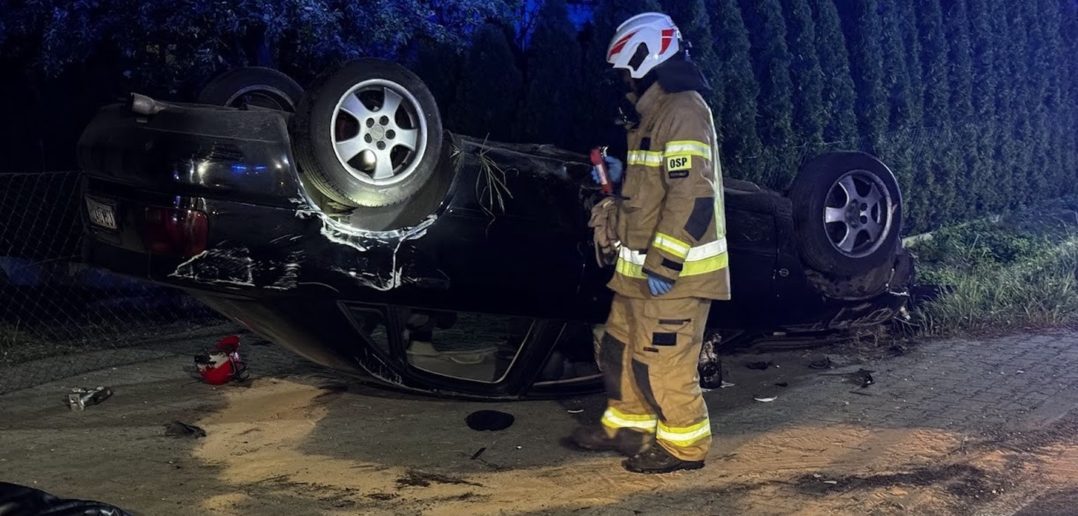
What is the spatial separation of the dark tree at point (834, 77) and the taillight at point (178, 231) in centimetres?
763

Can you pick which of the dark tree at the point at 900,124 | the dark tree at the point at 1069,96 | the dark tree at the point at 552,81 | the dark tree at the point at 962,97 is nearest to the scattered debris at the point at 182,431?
the dark tree at the point at 552,81

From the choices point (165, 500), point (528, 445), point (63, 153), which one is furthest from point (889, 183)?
point (63, 153)

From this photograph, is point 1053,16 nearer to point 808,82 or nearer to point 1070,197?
point 1070,197

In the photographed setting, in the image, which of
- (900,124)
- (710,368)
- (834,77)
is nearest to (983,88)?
(900,124)

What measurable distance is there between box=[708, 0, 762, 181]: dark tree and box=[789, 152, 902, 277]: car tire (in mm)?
3501

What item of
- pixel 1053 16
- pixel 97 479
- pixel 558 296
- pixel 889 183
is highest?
pixel 1053 16

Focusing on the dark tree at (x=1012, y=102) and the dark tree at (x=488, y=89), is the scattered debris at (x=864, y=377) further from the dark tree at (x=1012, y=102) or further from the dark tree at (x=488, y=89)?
the dark tree at (x=1012, y=102)

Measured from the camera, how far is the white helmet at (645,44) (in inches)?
183

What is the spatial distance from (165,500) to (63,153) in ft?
21.1

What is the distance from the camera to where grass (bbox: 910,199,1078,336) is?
759 centimetres

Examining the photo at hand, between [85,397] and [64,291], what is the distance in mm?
2701

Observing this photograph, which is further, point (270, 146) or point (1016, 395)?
point (1016, 395)

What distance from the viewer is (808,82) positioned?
10.2 m

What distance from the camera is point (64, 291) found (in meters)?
8.04
